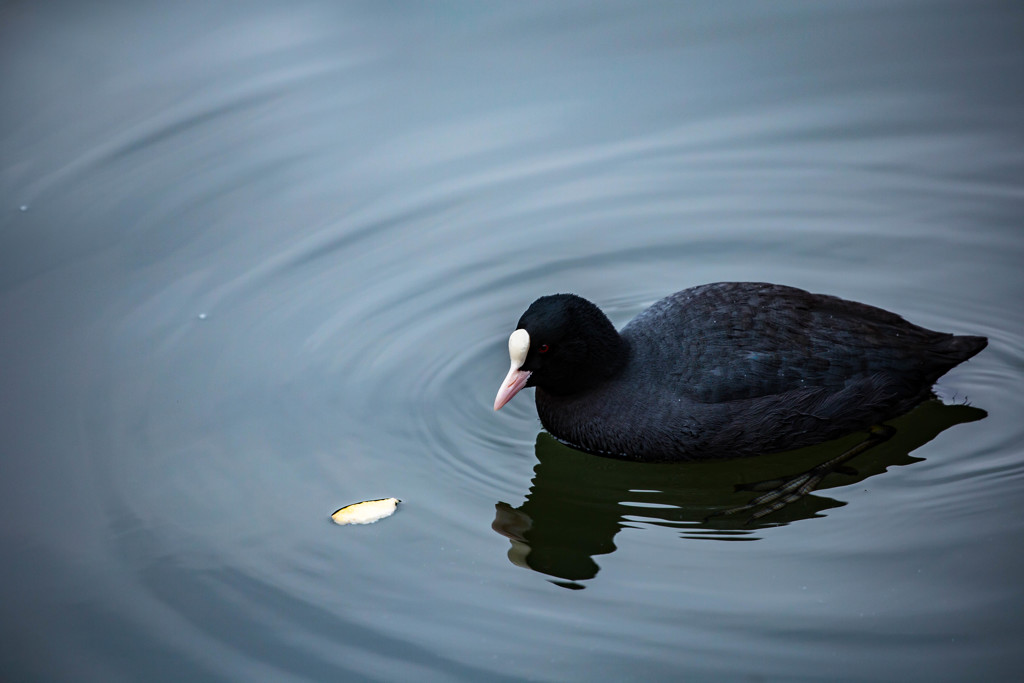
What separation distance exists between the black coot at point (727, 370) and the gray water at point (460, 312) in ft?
0.69

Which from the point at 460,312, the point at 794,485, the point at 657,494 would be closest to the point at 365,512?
the point at 657,494

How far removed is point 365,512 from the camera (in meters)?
5.29

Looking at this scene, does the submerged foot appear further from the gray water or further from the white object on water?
the white object on water

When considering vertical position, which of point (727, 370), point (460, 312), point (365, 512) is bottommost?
point (365, 512)

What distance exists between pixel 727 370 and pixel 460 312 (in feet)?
6.49

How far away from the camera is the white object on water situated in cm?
526

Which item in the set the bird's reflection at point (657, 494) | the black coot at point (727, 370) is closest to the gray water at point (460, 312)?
the bird's reflection at point (657, 494)

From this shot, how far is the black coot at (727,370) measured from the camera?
17.6 feet

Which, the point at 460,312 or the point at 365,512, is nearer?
the point at 365,512

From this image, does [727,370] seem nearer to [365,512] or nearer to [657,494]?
[657,494]

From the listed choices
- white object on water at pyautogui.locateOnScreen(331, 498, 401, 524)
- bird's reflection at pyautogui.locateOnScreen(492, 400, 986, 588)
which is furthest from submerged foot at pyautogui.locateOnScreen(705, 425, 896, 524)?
white object on water at pyautogui.locateOnScreen(331, 498, 401, 524)

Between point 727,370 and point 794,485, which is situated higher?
point 727,370

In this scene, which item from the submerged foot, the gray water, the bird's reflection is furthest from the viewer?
the submerged foot

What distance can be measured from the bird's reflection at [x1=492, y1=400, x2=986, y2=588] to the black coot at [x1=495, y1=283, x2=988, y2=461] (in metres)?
0.10
